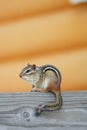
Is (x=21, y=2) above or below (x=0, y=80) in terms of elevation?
above

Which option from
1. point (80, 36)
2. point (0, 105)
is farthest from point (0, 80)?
point (0, 105)

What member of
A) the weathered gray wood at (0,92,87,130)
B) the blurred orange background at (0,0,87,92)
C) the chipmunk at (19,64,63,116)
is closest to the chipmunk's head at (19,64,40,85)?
the chipmunk at (19,64,63,116)

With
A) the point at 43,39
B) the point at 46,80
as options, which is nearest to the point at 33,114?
the point at 46,80

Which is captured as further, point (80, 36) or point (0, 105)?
point (80, 36)

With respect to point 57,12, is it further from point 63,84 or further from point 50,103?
point 50,103

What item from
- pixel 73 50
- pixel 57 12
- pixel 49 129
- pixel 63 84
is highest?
pixel 57 12

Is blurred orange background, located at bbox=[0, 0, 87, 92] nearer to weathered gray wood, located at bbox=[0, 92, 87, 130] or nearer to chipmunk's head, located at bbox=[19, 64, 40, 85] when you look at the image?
chipmunk's head, located at bbox=[19, 64, 40, 85]

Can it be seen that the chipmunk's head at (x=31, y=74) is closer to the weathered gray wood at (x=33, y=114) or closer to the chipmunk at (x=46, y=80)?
the chipmunk at (x=46, y=80)
